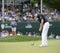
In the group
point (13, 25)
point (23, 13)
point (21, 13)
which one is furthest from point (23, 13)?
point (13, 25)

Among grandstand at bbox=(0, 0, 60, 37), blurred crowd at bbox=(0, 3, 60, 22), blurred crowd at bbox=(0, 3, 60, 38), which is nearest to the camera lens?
grandstand at bbox=(0, 0, 60, 37)

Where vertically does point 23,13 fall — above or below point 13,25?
above

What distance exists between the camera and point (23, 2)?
3606cm

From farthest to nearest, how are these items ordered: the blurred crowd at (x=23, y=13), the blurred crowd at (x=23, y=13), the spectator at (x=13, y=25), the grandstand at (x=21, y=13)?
1. the blurred crowd at (x=23, y=13)
2. the blurred crowd at (x=23, y=13)
3. the grandstand at (x=21, y=13)
4. the spectator at (x=13, y=25)

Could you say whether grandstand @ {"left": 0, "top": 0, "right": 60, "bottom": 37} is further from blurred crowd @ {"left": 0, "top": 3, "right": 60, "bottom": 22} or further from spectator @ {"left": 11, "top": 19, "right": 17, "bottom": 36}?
spectator @ {"left": 11, "top": 19, "right": 17, "bottom": 36}

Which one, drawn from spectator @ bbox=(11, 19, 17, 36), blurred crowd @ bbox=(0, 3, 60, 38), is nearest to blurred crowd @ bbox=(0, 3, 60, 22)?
blurred crowd @ bbox=(0, 3, 60, 38)

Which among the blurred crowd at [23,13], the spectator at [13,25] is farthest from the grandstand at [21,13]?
the spectator at [13,25]

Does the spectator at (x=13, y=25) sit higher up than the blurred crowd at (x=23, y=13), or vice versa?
the blurred crowd at (x=23, y=13)

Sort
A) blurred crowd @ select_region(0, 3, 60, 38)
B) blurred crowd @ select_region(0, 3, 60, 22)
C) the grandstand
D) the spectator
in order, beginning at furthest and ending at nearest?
blurred crowd @ select_region(0, 3, 60, 22), blurred crowd @ select_region(0, 3, 60, 38), the grandstand, the spectator

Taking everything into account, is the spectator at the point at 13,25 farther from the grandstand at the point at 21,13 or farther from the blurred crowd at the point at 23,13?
the blurred crowd at the point at 23,13

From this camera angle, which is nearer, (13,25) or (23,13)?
(13,25)

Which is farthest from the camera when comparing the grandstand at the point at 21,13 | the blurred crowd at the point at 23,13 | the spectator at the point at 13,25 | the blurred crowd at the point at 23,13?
the blurred crowd at the point at 23,13

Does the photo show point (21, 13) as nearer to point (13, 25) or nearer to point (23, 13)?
point (23, 13)

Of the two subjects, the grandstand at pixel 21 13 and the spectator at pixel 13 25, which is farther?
the grandstand at pixel 21 13
